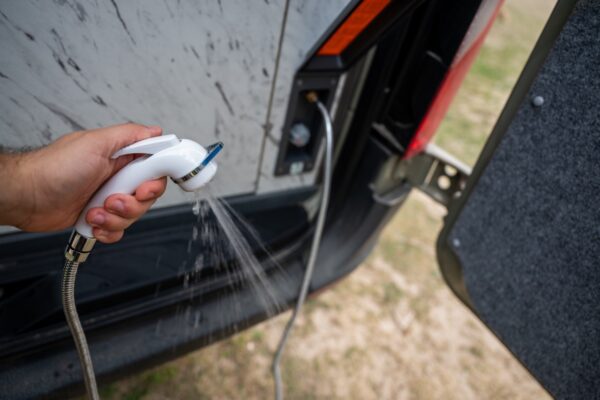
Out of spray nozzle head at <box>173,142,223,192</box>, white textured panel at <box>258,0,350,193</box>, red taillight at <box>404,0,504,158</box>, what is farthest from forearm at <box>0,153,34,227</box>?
red taillight at <box>404,0,504,158</box>

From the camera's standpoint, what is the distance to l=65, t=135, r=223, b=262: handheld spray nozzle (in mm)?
694

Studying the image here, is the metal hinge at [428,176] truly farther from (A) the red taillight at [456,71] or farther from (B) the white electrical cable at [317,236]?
(B) the white electrical cable at [317,236]

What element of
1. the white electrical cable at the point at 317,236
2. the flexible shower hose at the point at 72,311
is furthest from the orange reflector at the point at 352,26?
the flexible shower hose at the point at 72,311

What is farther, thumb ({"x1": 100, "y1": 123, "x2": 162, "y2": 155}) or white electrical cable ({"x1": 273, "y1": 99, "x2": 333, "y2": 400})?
white electrical cable ({"x1": 273, "y1": 99, "x2": 333, "y2": 400})

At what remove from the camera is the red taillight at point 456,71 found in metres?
1.00

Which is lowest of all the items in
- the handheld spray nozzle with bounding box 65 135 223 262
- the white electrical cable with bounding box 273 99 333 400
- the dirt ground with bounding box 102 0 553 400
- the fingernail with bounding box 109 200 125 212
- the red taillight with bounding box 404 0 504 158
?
the dirt ground with bounding box 102 0 553 400

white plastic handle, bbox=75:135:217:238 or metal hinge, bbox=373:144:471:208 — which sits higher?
white plastic handle, bbox=75:135:217:238

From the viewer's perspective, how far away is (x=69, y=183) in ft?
2.49

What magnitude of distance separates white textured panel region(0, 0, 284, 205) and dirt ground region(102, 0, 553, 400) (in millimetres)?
883

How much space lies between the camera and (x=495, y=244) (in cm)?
106

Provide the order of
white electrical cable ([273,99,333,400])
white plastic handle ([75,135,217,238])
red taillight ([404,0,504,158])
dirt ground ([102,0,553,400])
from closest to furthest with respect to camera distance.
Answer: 1. white plastic handle ([75,135,217,238])
2. red taillight ([404,0,504,158])
3. white electrical cable ([273,99,333,400])
4. dirt ground ([102,0,553,400])

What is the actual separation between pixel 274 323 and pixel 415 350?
0.63 meters

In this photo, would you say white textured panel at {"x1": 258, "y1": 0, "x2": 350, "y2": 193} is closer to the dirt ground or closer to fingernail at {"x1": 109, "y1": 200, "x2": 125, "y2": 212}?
fingernail at {"x1": 109, "y1": 200, "x2": 125, "y2": 212}

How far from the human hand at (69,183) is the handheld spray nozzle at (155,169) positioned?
2cm
